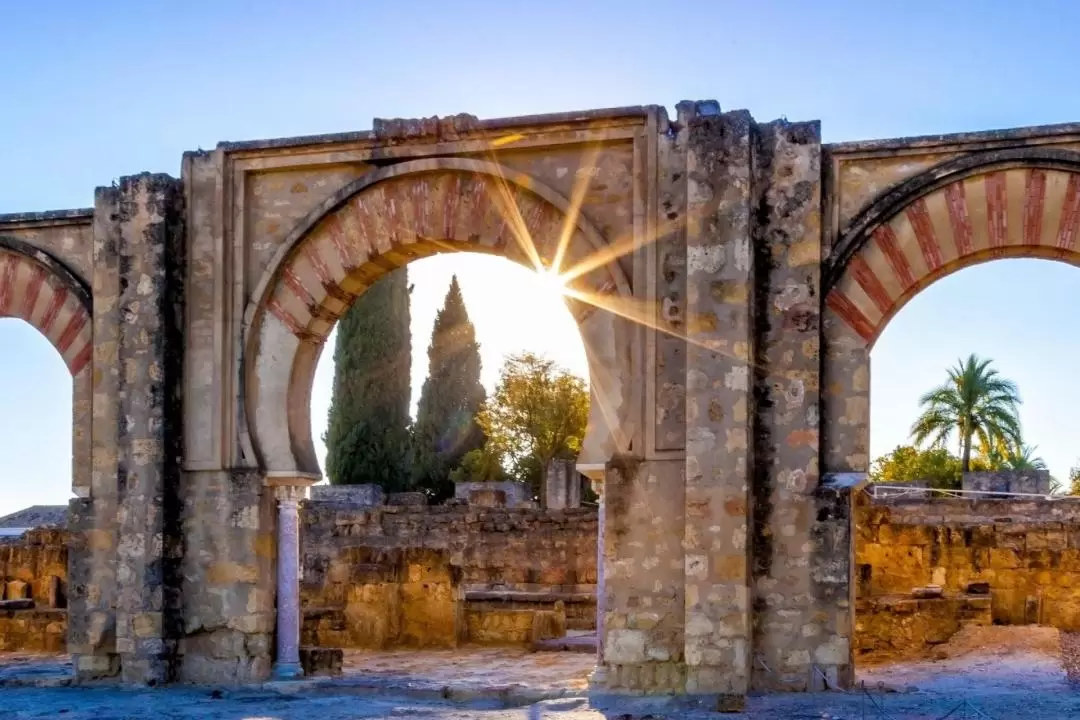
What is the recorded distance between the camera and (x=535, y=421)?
30.5 m

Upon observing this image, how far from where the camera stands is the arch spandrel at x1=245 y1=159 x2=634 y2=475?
798 cm

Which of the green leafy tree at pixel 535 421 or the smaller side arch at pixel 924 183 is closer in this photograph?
the smaller side arch at pixel 924 183

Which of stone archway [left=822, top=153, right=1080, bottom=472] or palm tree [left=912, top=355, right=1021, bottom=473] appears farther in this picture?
palm tree [left=912, top=355, right=1021, bottom=473]

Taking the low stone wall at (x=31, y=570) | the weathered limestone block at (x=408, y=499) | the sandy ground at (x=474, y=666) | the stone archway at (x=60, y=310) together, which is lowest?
the sandy ground at (x=474, y=666)

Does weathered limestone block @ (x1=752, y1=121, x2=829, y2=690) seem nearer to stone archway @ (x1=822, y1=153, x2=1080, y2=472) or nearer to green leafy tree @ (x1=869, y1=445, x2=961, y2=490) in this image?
stone archway @ (x1=822, y1=153, x2=1080, y2=472)

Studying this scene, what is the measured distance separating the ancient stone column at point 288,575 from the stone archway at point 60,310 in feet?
4.55

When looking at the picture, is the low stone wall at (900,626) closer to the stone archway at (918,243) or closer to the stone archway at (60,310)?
the stone archway at (918,243)

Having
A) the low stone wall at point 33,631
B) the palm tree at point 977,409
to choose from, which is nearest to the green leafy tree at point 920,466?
the palm tree at point 977,409

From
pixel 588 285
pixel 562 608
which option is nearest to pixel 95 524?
pixel 588 285

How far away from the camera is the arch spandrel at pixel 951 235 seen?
7.39 m

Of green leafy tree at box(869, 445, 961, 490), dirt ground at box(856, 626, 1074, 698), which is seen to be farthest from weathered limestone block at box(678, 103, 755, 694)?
green leafy tree at box(869, 445, 961, 490)

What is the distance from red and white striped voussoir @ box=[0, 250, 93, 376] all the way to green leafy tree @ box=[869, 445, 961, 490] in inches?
799

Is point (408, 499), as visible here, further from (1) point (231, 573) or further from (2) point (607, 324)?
(2) point (607, 324)

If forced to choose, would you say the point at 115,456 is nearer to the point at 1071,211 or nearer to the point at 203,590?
the point at 203,590
